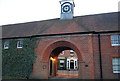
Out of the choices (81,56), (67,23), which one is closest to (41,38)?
(67,23)

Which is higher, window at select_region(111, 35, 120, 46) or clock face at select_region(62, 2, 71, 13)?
clock face at select_region(62, 2, 71, 13)

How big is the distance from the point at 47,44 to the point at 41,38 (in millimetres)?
1411

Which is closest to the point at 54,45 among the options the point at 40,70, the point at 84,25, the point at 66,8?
the point at 40,70

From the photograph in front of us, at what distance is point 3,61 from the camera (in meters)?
19.6

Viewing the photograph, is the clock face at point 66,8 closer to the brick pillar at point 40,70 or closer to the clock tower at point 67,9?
the clock tower at point 67,9

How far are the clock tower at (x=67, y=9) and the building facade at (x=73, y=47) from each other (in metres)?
1.59

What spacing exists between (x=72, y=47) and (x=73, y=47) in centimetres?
19

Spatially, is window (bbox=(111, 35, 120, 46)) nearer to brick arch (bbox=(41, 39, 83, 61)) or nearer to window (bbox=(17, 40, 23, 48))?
brick arch (bbox=(41, 39, 83, 61))

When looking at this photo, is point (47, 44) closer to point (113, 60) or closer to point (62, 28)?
point (62, 28)

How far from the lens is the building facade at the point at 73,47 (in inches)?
590

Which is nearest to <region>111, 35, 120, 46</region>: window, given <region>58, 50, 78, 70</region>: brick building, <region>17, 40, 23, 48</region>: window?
<region>17, 40, 23, 48</region>: window

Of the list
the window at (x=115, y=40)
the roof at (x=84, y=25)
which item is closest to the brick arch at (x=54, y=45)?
the roof at (x=84, y=25)

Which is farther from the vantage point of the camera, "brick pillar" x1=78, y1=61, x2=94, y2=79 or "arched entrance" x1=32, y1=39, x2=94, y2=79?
"arched entrance" x1=32, y1=39, x2=94, y2=79

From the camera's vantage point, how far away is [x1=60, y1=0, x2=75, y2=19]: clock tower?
21142 mm
